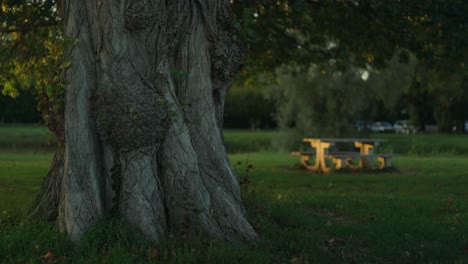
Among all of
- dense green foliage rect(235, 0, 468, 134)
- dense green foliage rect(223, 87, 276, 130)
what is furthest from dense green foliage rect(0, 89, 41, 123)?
dense green foliage rect(235, 0, 468, 134)

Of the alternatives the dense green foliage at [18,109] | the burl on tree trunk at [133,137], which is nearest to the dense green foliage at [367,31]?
the burl on tree trunk at [133,137]

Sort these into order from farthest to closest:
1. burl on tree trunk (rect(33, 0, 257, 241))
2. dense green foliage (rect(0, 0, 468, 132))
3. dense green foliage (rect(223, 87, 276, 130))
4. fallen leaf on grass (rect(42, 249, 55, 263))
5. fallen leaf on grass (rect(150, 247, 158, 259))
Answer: dense green foliage (rect(223, 87, 276, 130)), dense green foliage (rect(0, 0, 468, 132)), burl on tree trunk (rect(33, 0, 257, 241)), fallen leaf on grass (rect(150, 247, 158, 259)), fallen leaf on grass (rect(42, 249, 55, 263))

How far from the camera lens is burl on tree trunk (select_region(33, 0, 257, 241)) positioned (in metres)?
6.22

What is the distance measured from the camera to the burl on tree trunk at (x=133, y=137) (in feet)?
20.4

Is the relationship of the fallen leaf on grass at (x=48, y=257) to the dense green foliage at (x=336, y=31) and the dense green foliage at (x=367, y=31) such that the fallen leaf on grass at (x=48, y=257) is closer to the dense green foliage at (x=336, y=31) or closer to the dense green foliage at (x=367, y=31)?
the dense green foliage at (x=336, y=31)

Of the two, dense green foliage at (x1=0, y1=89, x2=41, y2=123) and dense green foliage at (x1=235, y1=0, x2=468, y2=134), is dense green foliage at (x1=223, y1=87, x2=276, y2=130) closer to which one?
dense green foliage at (x1=0, y1=89, x2=41, y2=123)

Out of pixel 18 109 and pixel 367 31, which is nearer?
pixel 367 31

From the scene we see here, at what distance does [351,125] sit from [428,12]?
2004 centimetres

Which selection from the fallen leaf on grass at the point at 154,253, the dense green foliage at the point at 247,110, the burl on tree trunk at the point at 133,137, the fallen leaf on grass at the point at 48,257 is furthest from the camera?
the dense green foliage at the point at 247,110

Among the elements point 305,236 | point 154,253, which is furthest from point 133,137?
point 305,236

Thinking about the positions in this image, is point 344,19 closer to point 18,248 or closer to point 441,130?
point 18,248

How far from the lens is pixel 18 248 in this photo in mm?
6012

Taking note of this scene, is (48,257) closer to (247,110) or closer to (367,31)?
(367,31)

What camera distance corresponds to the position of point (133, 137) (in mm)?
6203
